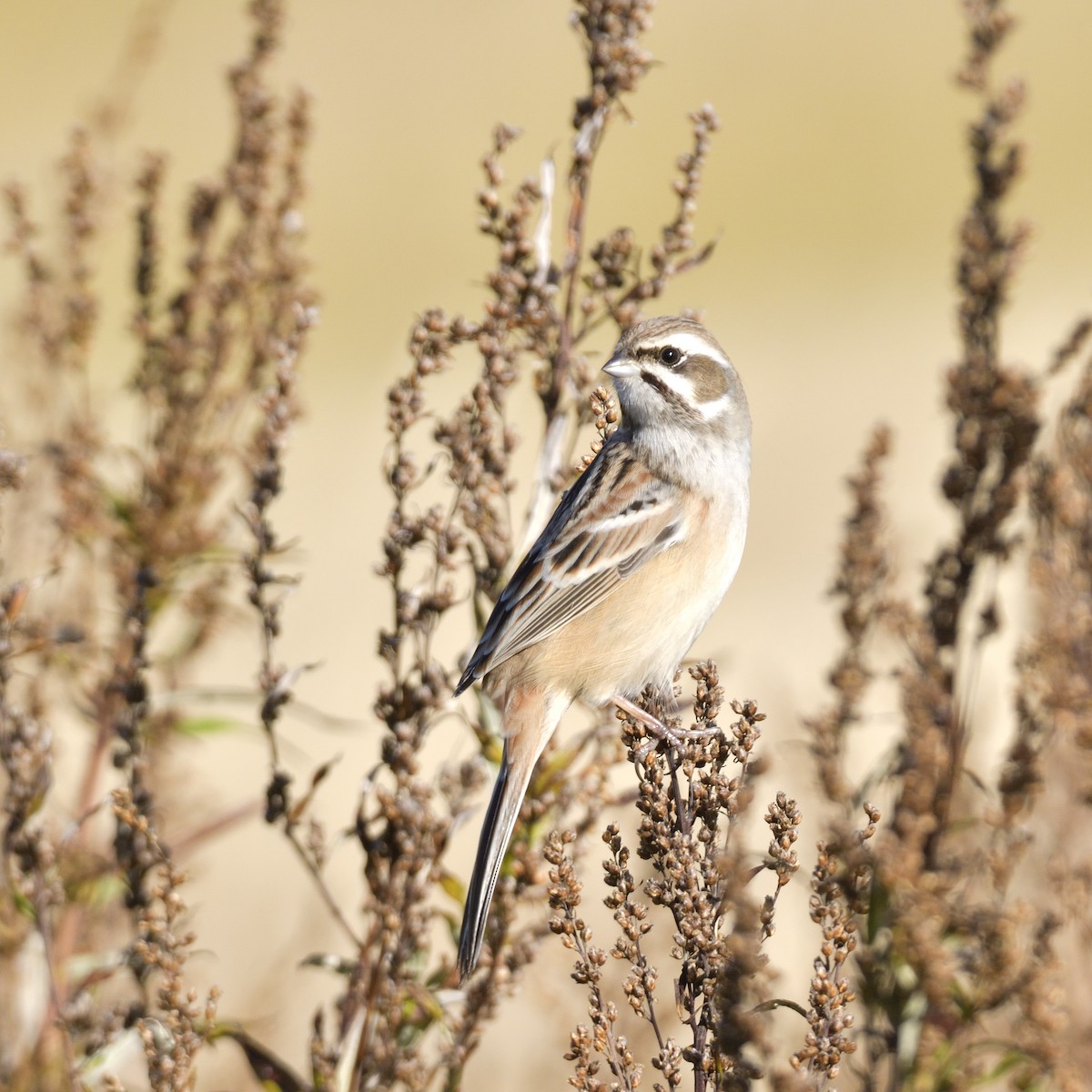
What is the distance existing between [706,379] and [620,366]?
43 cm

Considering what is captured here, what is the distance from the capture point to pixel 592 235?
22344 millimetres

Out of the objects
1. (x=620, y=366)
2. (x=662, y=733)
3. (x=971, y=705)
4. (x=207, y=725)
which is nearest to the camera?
(x=662, y=733)

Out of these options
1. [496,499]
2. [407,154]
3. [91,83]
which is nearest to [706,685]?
[496,499]

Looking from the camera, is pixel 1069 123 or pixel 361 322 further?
pixel 1069 123

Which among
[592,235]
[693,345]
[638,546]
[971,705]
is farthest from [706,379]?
[592,235]

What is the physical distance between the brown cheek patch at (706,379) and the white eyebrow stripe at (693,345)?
0.03m

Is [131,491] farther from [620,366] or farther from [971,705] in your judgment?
[971,705]

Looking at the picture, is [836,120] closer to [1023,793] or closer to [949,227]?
[949,227]

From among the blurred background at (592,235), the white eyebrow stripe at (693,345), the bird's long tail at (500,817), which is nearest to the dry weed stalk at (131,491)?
the blurred background at (592,235)

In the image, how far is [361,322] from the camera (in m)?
20.9

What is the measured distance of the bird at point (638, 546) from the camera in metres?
3.88

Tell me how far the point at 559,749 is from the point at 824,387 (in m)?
12.6

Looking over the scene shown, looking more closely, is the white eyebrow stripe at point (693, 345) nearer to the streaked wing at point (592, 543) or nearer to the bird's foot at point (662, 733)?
the streaked wing at point (592, 543)

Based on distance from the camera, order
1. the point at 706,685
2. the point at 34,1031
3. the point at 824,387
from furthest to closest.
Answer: the point at 824,387 < the point at 34,1031 < the point at 706,685
